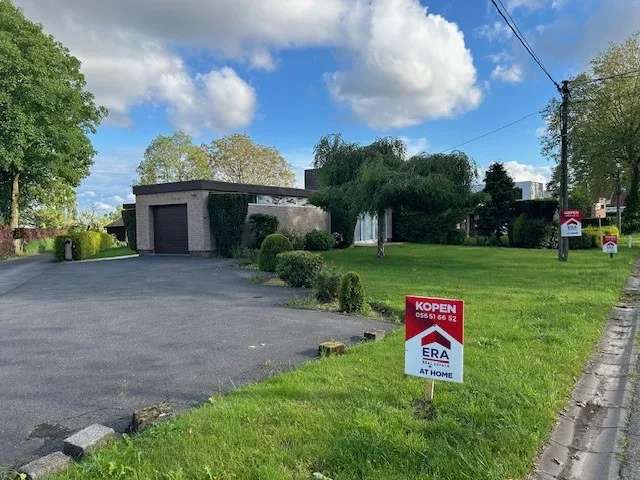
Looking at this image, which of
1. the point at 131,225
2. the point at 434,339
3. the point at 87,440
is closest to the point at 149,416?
the point at 87,440

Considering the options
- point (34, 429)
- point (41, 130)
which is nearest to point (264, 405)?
point (34, 429)

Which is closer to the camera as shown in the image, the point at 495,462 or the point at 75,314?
the point at 495,462

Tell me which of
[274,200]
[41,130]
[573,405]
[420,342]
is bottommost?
[573,405]

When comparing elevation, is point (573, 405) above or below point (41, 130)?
below

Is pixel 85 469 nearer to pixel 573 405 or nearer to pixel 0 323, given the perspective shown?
pixel 573 405

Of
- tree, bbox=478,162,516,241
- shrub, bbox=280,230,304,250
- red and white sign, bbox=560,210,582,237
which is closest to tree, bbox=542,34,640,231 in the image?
tree, bbox=478,162,516,241

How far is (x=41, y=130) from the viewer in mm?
26016

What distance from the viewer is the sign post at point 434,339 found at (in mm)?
3759

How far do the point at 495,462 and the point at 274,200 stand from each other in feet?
66.9

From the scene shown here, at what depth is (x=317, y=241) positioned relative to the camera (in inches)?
912

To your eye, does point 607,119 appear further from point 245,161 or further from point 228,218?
point 245,161

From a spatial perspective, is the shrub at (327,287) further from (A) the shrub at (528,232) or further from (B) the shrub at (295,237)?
(A) the shrub at (528,232)

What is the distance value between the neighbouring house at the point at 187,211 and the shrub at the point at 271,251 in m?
6.27

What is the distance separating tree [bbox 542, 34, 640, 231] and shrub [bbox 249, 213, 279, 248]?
68.3 feet
